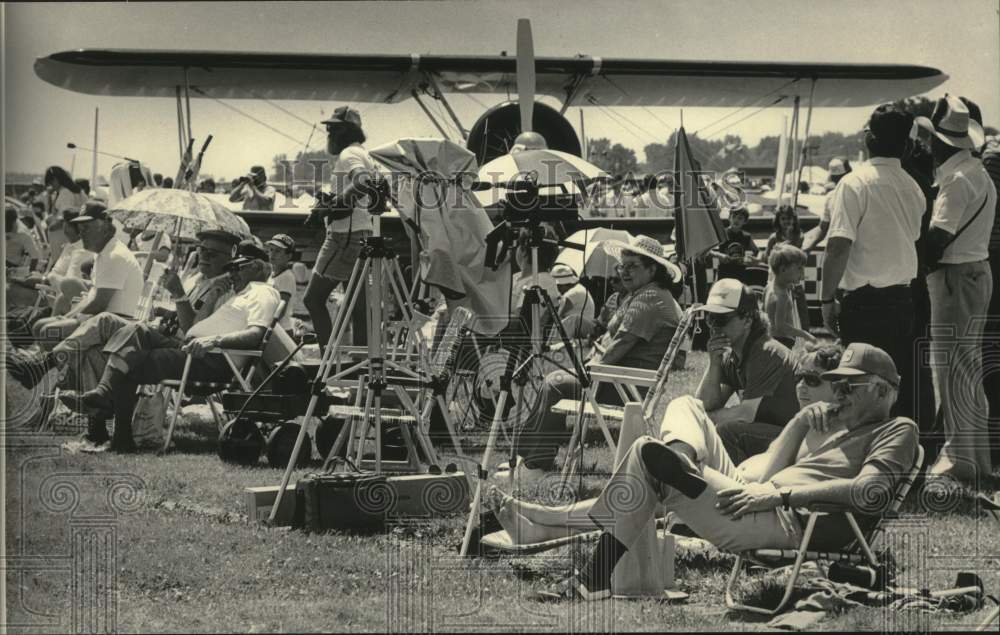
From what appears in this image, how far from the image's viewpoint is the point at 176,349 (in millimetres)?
7039

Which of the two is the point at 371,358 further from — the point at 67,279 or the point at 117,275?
the point at 67,279

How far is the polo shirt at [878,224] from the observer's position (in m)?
5.34

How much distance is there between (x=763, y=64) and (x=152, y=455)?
10903 millimetres

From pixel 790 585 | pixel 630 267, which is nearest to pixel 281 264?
pixel 630 267

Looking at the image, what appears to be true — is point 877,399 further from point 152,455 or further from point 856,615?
point 152,455

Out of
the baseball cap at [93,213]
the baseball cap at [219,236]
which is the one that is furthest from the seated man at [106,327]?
the baseball cap at [93,213]

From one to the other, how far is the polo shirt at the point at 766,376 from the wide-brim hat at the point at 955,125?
1.45 meters

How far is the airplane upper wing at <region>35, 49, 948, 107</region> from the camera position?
585 inches

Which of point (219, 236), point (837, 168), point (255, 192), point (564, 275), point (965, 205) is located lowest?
point (564, 275)

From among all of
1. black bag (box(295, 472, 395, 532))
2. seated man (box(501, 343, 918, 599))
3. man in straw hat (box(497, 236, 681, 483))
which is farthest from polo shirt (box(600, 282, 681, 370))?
seated man (box(501, 343, 918, 599))

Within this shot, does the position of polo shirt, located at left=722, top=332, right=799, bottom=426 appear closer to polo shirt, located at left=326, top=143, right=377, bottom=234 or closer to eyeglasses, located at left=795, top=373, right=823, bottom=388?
eyeglasses, located at left=795, top=373, right=823, bottom=388

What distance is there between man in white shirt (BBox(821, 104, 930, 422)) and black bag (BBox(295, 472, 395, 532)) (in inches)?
90.6

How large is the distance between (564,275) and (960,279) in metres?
4.07

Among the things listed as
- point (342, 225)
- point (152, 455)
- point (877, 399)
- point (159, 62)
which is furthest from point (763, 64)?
point (877, 399)
